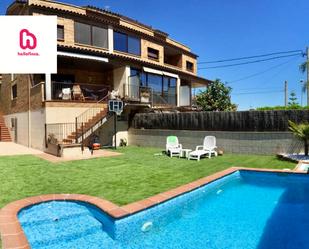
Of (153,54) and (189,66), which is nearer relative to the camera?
(153,54)

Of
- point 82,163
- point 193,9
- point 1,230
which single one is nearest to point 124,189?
point 1,230

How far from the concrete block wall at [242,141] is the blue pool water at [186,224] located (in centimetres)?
608

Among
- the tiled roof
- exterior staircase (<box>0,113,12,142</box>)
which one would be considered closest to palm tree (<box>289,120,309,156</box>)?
the tiled roof

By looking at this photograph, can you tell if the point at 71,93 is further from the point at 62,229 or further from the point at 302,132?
the point at 302,132

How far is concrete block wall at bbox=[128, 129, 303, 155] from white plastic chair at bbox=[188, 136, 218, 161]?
2.77 feet

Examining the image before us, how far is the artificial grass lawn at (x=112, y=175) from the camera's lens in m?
7.71

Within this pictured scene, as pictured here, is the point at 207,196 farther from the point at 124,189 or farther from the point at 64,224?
the point at 64,224

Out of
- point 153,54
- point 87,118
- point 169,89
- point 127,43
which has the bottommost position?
point 87,118

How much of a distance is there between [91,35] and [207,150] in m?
14.5

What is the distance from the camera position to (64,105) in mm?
17250

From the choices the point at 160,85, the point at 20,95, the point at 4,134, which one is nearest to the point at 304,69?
the point at 160,85

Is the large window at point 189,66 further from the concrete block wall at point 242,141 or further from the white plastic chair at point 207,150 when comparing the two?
the white plastic chair at point 207,150

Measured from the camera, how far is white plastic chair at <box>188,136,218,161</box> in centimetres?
1393

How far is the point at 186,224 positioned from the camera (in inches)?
249
